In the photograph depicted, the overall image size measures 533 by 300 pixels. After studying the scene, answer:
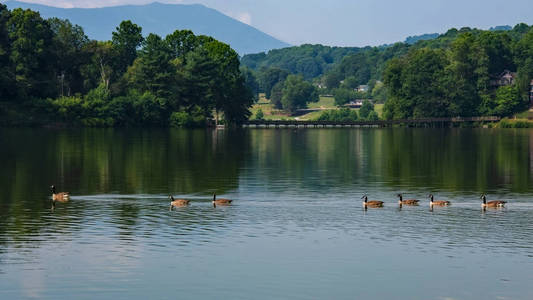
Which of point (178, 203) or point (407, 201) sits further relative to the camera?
point (407, 201)

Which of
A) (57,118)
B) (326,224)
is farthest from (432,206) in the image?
(57,118)

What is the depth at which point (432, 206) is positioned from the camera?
52.0 m

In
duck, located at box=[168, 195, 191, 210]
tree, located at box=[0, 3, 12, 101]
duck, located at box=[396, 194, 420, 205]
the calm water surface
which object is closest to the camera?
the calm water surface

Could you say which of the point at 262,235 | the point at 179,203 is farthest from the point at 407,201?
the point at 179,203

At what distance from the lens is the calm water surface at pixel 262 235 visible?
3134cm

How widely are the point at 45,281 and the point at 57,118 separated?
159877mm

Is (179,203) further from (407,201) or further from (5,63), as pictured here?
(5,63)

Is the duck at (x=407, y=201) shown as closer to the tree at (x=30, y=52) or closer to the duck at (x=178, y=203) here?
the duck at (x=178, y=203)

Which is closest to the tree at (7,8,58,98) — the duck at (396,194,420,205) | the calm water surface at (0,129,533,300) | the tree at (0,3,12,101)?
the tree at (0,3,12,101)

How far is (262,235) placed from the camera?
41.4 metres

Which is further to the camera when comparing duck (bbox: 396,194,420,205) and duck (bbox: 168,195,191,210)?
duck (bbox: 396,194,420,205)

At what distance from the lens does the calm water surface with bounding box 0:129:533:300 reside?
3134cm

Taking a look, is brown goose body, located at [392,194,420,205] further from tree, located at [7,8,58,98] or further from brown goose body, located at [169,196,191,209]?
tree, located at [7,8,58,98]

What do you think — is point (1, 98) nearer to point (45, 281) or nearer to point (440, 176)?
point (440, 176)
